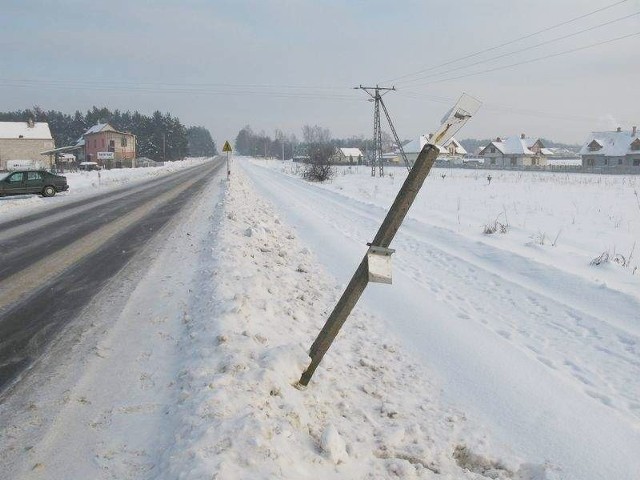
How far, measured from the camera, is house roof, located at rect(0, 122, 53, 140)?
6594cm

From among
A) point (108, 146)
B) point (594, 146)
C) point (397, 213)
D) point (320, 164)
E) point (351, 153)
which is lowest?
point (397, 213)

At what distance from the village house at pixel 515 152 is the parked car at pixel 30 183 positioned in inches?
3382

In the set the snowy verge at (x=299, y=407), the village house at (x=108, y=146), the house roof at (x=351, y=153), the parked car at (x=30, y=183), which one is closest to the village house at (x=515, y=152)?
the house roof at (x=351, y=153)

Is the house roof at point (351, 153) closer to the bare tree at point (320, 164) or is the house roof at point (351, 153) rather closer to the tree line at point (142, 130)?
the tree line at point (142, 130)

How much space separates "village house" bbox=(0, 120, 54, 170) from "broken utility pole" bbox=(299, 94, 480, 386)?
73.5 metres

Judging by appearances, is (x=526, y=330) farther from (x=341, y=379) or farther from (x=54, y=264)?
(x=54, y=264)

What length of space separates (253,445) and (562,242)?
1119 cm

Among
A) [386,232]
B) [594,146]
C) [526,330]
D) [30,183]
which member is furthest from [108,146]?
[386,232]

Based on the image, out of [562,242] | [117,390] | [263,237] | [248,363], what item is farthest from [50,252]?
[562,242]

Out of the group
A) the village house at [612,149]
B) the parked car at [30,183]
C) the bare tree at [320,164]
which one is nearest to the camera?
the parked car at [30,183]

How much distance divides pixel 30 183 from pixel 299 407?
25.1 meters

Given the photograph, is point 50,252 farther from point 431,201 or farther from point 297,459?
point 431,201

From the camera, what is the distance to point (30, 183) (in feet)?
76.0

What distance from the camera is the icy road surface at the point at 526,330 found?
3.74 meters
